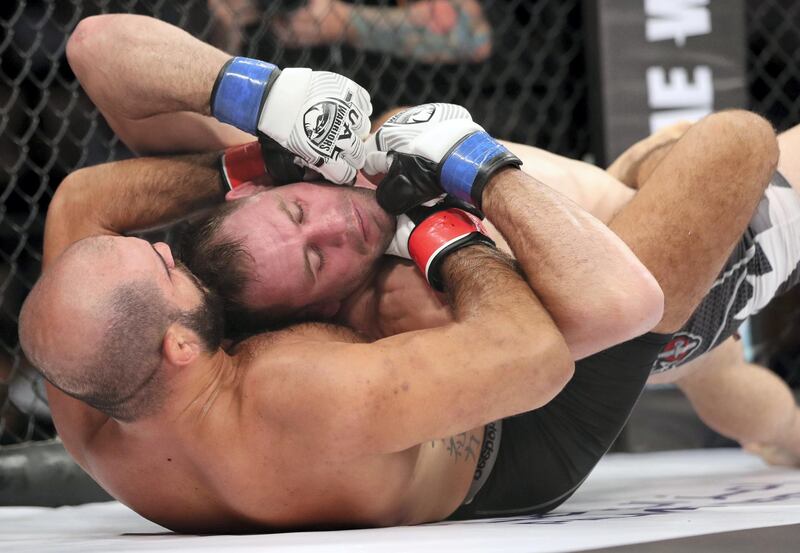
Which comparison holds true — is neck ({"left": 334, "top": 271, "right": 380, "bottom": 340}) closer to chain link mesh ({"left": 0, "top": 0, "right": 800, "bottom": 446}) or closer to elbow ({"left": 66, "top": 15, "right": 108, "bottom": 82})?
elbow ({"left": 66, "top": 15, "right": 108, "bottom": 82})

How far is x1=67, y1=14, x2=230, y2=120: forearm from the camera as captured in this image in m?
1.53

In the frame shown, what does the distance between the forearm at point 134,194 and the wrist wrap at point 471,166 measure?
1.54ft

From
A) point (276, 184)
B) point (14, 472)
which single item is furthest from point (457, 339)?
point (14, 472)

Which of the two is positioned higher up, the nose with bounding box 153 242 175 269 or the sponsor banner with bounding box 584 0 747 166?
the nose with bounding box 153 242 175 269

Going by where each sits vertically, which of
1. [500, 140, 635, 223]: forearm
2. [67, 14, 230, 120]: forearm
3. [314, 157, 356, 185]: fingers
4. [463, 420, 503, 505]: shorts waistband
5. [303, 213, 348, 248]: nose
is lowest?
[463, 420, 503, 505]: shorts waistband

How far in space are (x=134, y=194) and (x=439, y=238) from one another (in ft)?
1.92

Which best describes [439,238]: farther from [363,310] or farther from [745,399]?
[745,399]

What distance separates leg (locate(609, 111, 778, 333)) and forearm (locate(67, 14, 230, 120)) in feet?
2.18

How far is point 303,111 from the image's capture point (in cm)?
142

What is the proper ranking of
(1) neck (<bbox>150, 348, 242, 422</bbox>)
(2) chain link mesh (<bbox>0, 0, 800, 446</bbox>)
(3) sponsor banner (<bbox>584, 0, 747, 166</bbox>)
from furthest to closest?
(3) sponsor banner (<bbox>584, 0, 747, 166</bbox>) < (2) chain link mesh (<bbox>0, 0, 800, 446</bbox>) < (1) neck (<bbox>150, 348, 242, 422</bbox>)

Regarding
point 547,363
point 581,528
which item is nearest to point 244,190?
point 547,363

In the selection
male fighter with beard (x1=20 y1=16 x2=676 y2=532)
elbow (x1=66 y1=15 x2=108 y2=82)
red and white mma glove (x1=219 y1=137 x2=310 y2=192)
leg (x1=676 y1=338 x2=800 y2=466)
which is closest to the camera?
male fighter with beard (x1=20 y1=16 x2=676 y2=532)

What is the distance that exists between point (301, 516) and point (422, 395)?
275 mm

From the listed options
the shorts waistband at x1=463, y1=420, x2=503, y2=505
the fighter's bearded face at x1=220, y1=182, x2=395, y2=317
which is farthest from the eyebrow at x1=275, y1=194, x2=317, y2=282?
the shorts waistband at x1=463, y1=420, x2=503, y2=505
